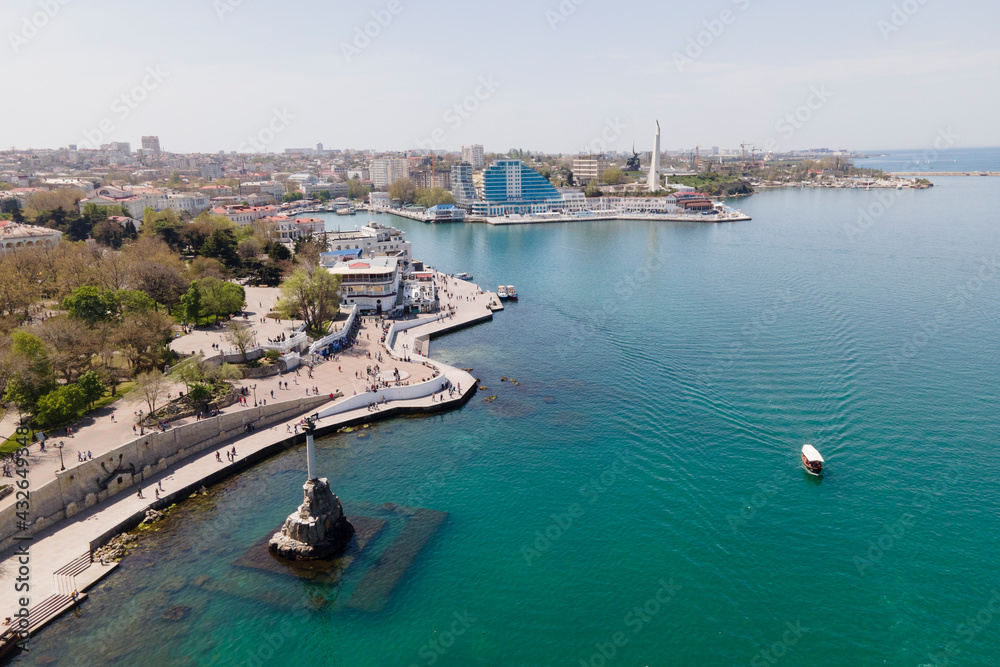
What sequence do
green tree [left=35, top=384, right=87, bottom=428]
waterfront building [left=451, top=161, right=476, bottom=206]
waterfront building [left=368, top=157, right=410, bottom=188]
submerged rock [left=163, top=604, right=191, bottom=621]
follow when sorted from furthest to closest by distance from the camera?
waterfront building [left=368, top=157, right=410, bottom=188]
waterfront building [left=451, top=161, right=476, bottom=206]
green tree [left=35, top=384, right=87, bottom=428]
submerged rock [left=163, top=604, right=191, bottom=621]

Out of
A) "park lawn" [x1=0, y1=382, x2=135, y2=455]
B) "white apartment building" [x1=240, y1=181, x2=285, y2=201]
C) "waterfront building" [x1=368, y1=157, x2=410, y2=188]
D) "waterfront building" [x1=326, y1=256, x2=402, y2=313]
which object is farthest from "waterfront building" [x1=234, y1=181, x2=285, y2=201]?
"park lawn" [x1=0, y1=382, x2=135, y2=455]

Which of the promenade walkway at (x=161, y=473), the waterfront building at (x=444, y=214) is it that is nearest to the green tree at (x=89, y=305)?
the promenade walkway at (x=161, y=473)

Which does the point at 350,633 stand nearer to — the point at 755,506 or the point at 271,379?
the point at 755,506

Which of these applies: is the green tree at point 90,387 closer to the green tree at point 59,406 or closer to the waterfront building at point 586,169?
the green tree at point 59,406

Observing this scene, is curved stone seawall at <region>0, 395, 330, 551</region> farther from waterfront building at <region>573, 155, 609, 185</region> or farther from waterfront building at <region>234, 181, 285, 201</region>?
waterfront building at <region>573, 155, 609, 185</region>

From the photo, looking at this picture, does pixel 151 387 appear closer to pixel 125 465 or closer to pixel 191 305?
pixel 125 465

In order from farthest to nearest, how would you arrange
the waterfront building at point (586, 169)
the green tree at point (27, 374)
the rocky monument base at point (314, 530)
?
the waterfront building at point (586, 169) < the green tree at point (27, 374) < the rocky monument base at point (314, 530)
